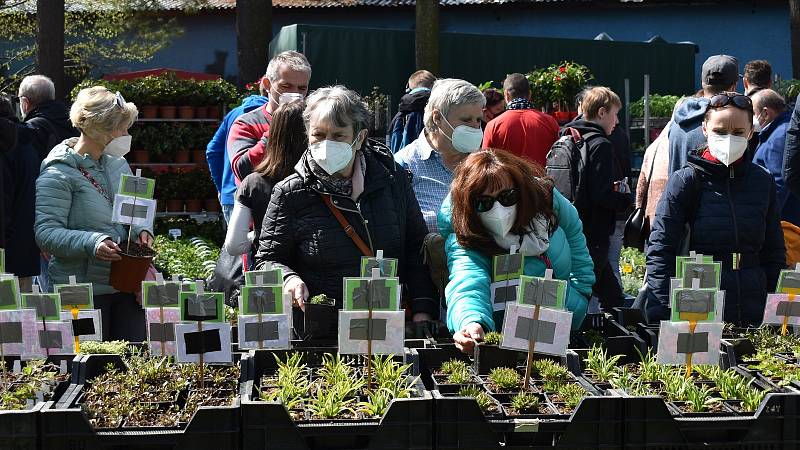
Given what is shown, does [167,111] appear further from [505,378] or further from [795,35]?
[795,35]

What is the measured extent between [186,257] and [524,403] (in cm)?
689

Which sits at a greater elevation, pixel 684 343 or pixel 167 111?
pixel 167 111

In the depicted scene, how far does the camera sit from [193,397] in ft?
9.40

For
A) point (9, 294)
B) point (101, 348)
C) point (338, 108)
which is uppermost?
point (338, 108)

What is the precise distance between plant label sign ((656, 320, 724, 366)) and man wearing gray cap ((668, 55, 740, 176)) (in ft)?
8.26

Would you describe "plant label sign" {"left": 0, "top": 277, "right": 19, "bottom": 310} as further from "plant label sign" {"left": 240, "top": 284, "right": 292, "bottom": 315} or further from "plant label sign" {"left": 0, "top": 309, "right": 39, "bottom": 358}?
"plant label sign" {"left": 240, "top": 284, "right": 292, "bottom": 315}

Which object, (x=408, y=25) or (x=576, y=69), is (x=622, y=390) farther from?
(x=408, y=25)

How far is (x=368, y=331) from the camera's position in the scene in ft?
9.47

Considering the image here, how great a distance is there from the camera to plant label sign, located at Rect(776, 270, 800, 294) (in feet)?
11.1

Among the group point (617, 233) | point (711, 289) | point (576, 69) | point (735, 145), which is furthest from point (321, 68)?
point (711, 289)

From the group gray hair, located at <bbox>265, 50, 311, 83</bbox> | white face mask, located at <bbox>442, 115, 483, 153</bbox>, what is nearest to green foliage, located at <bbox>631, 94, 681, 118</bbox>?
gray hair, located at <bbox>265, 50, 311, 83</bbox>

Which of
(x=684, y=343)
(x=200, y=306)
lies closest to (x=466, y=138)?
(x=684, y=343)

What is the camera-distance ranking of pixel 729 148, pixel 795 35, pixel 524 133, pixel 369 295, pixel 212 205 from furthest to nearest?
1. pixel 795 35
2. pixel 212 205
3. pixel 524 133
4. pixel 729 148
5. pixel 369 295

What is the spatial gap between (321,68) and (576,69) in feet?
14.1
